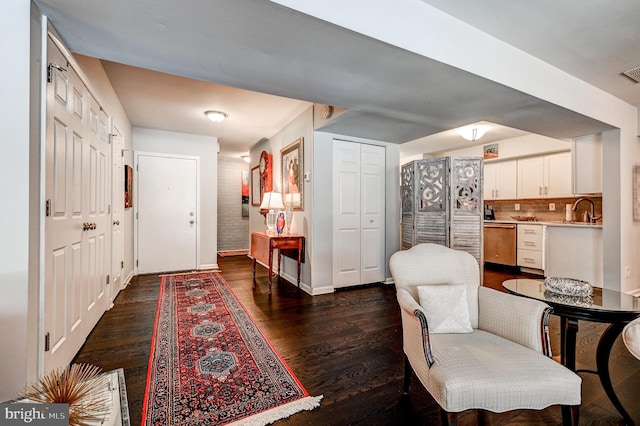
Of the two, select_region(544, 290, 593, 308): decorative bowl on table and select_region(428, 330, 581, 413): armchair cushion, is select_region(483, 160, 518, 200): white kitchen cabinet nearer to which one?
select_region(544, 290, 593, 308): decorative bowl on table

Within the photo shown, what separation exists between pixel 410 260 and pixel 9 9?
7.71 ft

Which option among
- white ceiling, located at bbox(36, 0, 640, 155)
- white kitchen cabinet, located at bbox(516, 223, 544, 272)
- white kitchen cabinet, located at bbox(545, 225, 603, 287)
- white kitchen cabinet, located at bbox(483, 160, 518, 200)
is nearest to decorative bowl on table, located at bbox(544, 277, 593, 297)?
white ceiling, located at bbox(36, 0, 640, 155)

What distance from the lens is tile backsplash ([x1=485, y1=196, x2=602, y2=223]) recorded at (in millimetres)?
4748

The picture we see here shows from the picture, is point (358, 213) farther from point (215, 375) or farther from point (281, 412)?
point (281, 412)

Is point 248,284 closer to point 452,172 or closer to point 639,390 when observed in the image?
point 452,172

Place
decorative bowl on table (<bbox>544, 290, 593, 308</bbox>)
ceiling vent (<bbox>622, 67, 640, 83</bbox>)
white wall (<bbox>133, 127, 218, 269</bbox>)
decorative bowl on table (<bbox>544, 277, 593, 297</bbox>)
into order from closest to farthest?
decorative bowl on table (<bbox>544, 290, 593, 308</bbox>)
decorative bowl on table (<bbox>544, 277, 593, 297</bbox>)
ceiling vent (<bbox>622, 67, 640, 83</bbox>)
white wall (<bbox>133, 127, 218, 269</bbox>)

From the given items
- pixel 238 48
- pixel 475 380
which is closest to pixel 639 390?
pixel 475 380

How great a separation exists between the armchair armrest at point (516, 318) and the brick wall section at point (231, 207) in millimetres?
6495

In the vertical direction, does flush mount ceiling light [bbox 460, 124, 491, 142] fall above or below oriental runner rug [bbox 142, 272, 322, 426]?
above

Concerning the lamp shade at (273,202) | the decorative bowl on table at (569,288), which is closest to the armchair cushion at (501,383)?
the decorative bowl on table at (569,288)

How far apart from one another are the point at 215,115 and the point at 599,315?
14.0 feet

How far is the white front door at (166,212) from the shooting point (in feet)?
15.4

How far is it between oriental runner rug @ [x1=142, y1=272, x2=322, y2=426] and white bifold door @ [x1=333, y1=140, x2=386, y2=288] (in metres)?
1.58

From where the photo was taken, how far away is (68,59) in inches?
72.4
